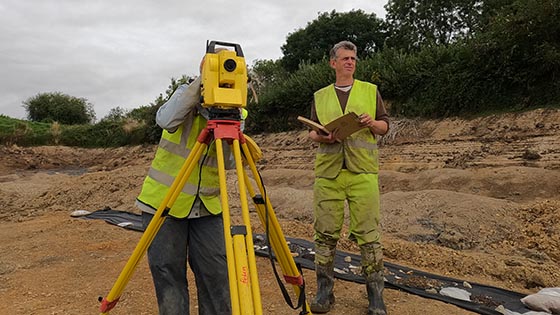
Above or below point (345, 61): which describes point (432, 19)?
above

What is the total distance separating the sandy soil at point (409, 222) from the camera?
12.4ft

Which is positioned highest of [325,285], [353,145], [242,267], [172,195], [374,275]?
[353,145]

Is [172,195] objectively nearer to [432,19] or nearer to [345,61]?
[345,61]

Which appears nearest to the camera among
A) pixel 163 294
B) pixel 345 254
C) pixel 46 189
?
pixel 163 294

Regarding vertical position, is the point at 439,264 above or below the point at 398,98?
below

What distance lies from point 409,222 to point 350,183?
3160 mm

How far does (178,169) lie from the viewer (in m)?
2.28

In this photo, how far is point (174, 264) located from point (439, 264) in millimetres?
3036

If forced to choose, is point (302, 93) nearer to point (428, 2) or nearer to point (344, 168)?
point (344, 168)

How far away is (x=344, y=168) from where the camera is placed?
10.5ft

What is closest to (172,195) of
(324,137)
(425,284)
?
(324,137)

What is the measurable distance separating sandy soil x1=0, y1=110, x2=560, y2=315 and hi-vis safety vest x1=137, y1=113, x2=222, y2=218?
139 centimetres

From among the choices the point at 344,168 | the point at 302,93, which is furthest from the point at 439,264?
the point at 302,93

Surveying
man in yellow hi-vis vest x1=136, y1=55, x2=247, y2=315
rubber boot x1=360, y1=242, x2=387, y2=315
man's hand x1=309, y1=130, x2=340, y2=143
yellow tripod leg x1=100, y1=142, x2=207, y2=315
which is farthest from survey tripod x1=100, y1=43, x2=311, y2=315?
man's hand x1=309, y1=130, x2=340, y2=143
